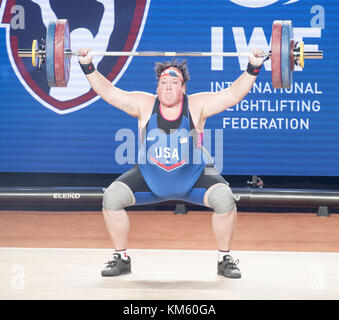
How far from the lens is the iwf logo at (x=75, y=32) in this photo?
6402 millimetres

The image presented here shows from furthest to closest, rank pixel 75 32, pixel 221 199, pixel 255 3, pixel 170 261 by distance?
1. pixel 75 32
2. pixel 255 3
3. pixel 170 261
4. pixel 221 199

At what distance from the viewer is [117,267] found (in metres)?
3.77

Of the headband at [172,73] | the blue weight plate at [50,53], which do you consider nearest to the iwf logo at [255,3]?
the headband at [172,73]

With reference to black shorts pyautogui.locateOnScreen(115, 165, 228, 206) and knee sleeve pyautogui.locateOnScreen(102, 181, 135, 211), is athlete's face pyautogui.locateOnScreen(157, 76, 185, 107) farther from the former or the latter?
knee sleeve pyautogui.locateOnScreen(102, 181, 135, 211)

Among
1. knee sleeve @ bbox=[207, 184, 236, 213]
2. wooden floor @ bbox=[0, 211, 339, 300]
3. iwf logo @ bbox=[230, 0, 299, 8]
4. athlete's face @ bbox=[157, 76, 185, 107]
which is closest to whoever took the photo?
wooden floor @ bbox=[0, 211, 339, 300]

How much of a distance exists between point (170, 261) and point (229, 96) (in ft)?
3.58

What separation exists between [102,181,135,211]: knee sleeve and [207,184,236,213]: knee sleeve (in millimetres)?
460

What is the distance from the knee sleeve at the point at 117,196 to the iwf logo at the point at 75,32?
9.26ft

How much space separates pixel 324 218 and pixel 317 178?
40 centimetres

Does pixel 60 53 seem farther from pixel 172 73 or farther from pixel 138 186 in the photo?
pixel 138 186

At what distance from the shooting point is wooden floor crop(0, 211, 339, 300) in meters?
3.41

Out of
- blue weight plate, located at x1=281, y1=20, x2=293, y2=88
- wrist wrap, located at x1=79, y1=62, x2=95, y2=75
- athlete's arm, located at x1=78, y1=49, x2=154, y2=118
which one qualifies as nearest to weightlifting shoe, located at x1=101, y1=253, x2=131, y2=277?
athlete's arm, located at x1=78, y1=49, x2=154, y2=118

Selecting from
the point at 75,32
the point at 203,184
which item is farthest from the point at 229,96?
the point at 75,32

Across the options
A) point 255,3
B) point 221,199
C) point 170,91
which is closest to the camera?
point 221,199
